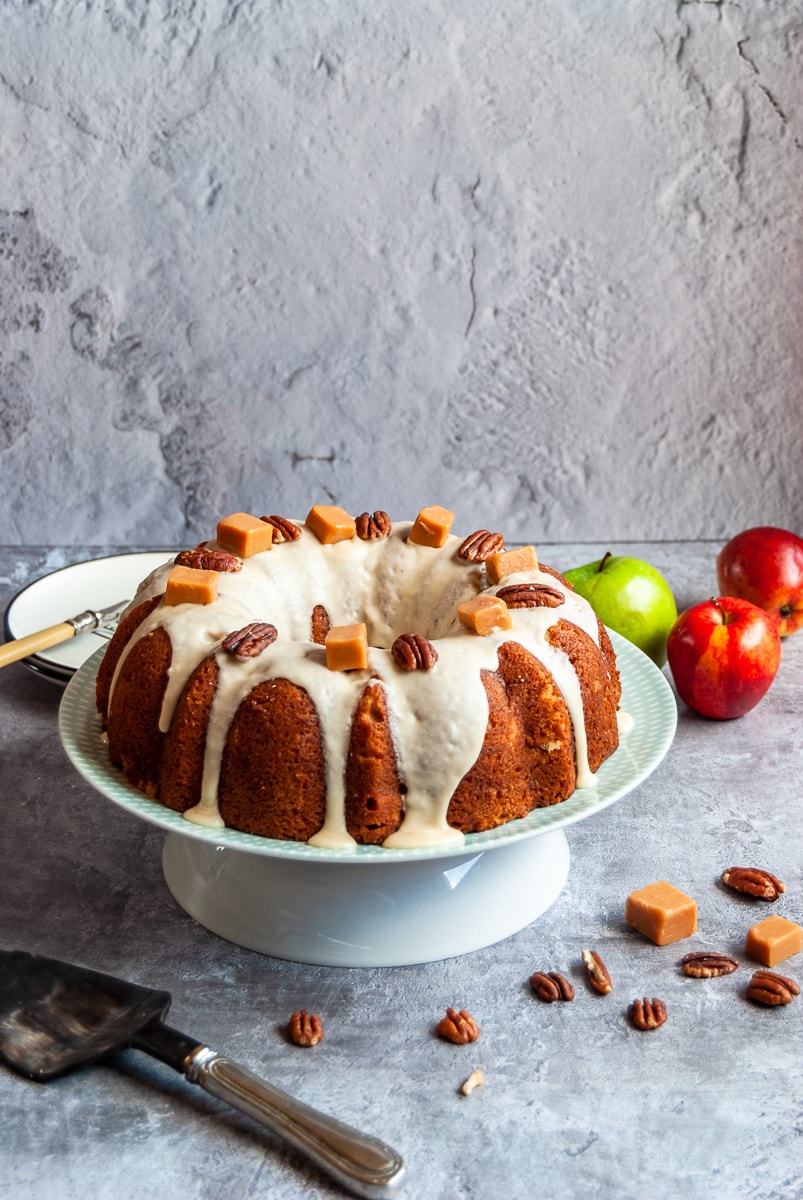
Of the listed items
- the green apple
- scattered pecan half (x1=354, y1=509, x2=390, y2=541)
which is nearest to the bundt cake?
scattered pecan half (x1=354, y1=509, x2=390, y2=541)

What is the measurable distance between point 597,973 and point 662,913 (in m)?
0.10

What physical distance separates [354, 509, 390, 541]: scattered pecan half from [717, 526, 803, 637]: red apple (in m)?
0.78

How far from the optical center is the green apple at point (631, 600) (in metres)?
1.88

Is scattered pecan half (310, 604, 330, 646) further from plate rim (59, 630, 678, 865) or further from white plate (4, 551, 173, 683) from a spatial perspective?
white plate (4, 551, 173, 683)

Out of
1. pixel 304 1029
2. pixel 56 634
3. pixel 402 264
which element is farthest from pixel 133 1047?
pixel 402 264

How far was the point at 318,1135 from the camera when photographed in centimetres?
99

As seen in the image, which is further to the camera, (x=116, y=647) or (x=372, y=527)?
(x=372, y=527)

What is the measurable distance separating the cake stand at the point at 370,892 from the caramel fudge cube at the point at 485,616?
0.19 metres

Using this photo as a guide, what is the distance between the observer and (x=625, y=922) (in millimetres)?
1336

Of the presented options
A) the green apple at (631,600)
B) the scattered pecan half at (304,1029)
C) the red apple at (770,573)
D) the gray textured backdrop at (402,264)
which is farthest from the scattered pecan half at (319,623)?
the gray textured backdrop at (402,264)

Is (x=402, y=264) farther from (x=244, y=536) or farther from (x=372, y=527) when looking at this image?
(x=244, y=536)

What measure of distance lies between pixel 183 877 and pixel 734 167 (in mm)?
1694

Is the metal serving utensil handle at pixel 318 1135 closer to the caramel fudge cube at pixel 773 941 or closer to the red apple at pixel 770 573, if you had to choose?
the caramel fudge cube at pixel 773 941

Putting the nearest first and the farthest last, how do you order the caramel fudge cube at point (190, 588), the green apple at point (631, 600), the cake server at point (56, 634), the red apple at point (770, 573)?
the caramel fudge cube at point (190, 588) < the cake server at point (56, 634) < the green apple at point (631, 600) < the red apple at point (770, 573)
